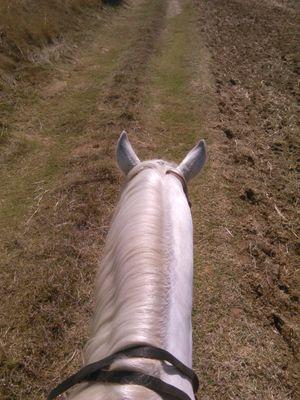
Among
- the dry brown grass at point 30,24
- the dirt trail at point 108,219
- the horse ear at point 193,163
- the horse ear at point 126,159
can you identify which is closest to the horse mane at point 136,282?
the horse ear at point 126,159

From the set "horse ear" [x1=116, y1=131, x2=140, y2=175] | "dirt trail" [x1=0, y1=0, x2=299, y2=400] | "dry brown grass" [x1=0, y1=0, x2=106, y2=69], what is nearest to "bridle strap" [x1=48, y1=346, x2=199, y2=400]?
"horse ear" [x1=116, y1=131, x2=140, y2=175]

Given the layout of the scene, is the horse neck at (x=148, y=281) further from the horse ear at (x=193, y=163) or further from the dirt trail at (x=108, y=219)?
Result: the dirt trail at (x=108, y=219)

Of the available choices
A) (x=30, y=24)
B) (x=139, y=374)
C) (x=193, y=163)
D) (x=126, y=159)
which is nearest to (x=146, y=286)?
(x=139, y=374)

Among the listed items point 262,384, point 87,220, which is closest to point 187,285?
point 262,384

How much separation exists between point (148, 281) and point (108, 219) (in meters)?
3.99

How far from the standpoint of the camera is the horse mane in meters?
1.63

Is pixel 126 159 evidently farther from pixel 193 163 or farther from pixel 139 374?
pixel 139 374

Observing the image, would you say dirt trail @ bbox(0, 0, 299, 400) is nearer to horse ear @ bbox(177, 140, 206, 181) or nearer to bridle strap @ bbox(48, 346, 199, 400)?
horse ear @ bbox(177, 140, 206, 181)

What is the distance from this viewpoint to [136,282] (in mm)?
1795

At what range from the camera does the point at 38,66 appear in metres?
9.87

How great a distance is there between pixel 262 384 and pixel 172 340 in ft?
9.25

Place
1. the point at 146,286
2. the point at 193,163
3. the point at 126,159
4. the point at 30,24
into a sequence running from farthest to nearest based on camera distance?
the point at 30,24, the point at 193,163, the point at 126,159, the point at 146,286

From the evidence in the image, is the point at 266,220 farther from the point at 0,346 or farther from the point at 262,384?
the point at 0,346

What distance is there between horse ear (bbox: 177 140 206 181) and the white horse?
31cm
